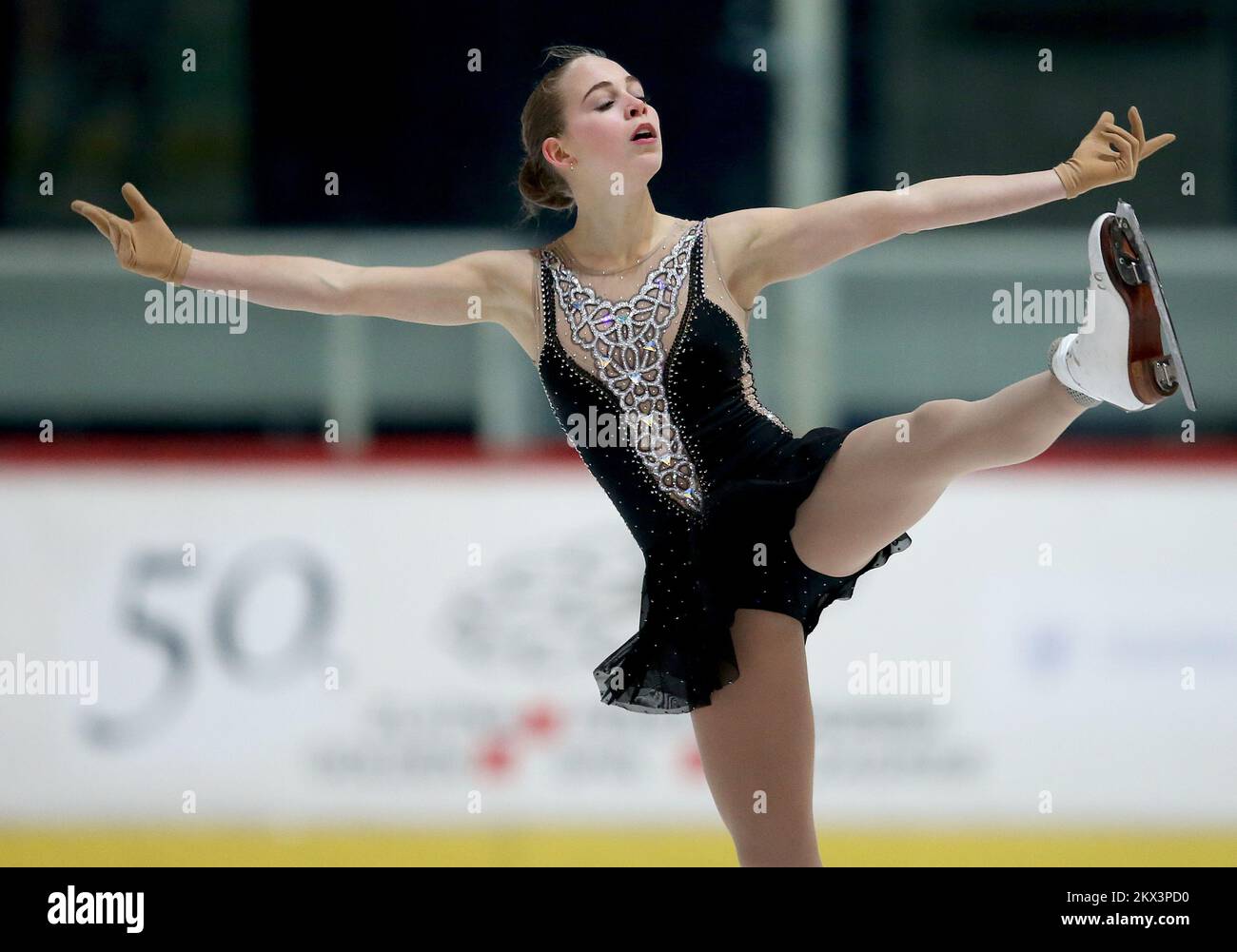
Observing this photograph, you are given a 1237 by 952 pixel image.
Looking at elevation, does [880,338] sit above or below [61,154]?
below

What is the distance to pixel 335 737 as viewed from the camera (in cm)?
490

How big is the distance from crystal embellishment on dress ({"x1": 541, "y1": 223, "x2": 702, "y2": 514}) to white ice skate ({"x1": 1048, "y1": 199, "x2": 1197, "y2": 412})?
0.74 m

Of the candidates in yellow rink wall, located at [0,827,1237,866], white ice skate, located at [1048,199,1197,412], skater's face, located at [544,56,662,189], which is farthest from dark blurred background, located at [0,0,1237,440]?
white ice skate, located at [1048,199,1197,412]

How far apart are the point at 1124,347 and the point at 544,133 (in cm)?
127

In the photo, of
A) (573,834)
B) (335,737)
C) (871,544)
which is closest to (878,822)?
(573,834)

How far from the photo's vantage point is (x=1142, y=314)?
2832mm

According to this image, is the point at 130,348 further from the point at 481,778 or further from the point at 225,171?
the point at 481,778

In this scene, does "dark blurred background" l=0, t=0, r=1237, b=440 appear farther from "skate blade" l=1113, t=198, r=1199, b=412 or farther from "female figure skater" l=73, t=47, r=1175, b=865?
"skate blade" l=1113, t=198, r=1199, b=412

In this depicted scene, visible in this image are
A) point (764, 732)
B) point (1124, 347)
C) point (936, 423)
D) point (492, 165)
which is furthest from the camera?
point (492, 165)

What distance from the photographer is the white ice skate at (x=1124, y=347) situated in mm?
2773

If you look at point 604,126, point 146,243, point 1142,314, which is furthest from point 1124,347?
point 146,243

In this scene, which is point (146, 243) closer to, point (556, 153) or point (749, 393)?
point (556, 153)

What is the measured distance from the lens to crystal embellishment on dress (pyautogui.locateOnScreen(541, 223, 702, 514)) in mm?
3172
